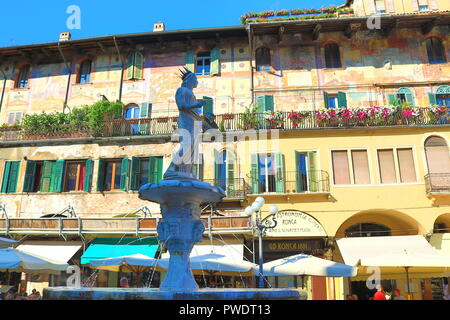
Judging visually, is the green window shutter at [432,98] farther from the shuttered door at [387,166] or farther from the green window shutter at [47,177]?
the green window shutter at [47,177]

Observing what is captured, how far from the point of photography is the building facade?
55.1 feet

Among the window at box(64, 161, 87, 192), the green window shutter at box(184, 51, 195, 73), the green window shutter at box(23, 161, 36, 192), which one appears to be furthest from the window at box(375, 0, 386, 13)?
the green window shutter at box(23, 161, 36, 192)

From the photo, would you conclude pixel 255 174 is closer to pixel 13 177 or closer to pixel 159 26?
pixel 159 26

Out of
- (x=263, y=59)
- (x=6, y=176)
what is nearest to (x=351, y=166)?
(x=263, y=59)

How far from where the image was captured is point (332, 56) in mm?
20781

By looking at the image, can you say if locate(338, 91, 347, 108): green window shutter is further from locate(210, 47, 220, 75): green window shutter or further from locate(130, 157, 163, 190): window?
locate(130, 157, 163, 190): window

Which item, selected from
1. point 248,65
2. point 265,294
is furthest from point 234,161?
point 265,294

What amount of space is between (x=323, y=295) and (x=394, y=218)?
16.1 feet

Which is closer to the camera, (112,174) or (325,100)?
(112,174)

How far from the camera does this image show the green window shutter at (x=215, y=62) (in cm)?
2086

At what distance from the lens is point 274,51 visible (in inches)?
826

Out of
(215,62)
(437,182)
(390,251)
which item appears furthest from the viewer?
(215,62)

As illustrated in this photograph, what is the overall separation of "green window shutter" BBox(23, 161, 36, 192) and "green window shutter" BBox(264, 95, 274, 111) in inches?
470

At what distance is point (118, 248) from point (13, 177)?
7.23 m
